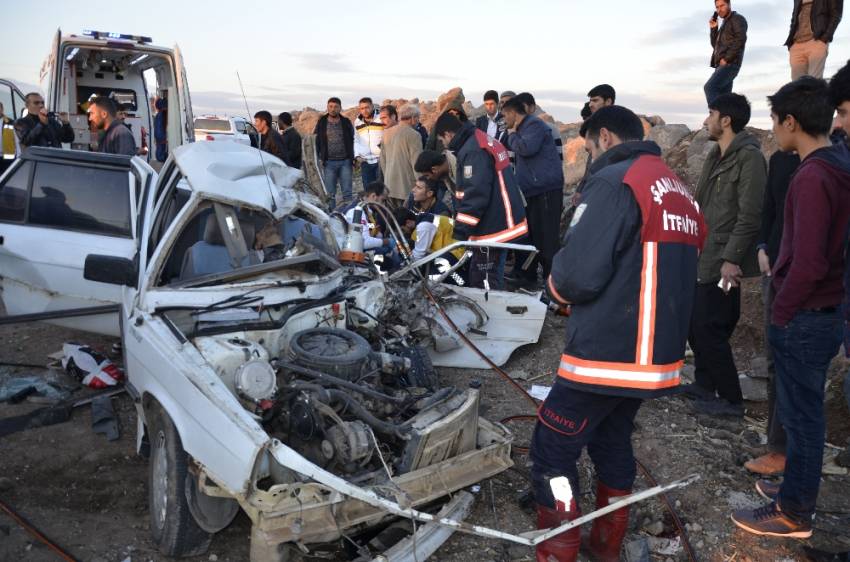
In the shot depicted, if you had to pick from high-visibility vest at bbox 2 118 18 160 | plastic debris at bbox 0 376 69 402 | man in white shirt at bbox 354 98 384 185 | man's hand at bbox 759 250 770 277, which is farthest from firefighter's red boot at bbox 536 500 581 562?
high-visibility vest at bbox 2 118 18 160

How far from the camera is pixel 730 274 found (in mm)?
Answer: 4324

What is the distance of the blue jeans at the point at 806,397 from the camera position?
313cm

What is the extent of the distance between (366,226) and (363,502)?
14.5 ft

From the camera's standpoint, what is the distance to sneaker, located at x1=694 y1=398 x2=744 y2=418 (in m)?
4.74

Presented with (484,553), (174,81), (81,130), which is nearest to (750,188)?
(484,553)

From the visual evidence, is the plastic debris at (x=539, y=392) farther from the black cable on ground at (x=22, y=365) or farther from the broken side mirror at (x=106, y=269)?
the black cable on ground at (x=22, y=365)

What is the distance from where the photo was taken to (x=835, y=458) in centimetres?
421

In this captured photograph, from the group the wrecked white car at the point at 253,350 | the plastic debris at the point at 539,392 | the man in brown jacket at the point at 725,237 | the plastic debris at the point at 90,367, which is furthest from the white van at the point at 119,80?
the man in brown jacket at the point at 725,237

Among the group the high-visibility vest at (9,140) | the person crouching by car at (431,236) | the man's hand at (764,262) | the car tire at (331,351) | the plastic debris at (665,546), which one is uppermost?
the high-visibility vest at (9,140)

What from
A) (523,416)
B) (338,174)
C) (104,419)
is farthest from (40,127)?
→ (523,416)

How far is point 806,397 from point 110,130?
7.42 metres

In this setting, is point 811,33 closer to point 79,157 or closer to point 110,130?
point 79,157

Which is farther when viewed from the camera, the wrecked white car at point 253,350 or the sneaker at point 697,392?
the sneaker at point 697,392

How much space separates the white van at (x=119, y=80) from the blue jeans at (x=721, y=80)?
23.0 feet
